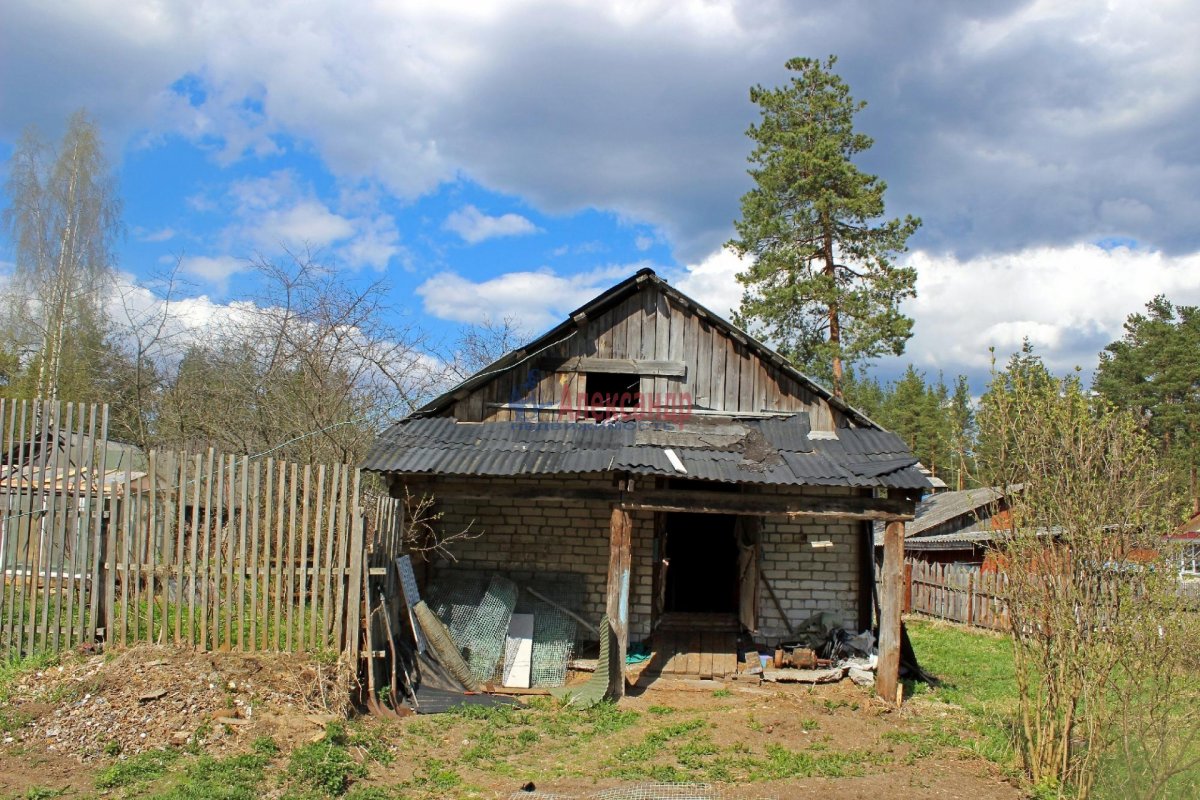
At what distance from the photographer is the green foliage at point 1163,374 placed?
114ft

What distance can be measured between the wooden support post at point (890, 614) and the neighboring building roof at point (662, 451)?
87 centimetres

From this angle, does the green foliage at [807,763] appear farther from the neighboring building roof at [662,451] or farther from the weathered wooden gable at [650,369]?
the weathered wooden gable at [650,369]

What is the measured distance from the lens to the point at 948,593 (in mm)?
19953

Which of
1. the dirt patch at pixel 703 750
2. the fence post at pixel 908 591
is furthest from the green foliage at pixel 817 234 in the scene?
the dirt patch at pixel 703 750

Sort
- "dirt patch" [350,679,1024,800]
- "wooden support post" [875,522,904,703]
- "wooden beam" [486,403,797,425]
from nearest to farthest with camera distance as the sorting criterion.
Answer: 1. "dirt patch" [350,679,1024,800]
2. "wooden support post" [875,522,904,703]
3. "wooden beam" [486,403,797,425]

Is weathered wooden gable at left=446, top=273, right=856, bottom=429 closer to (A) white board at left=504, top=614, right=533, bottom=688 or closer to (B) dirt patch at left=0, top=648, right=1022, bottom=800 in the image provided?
(A) white board at left=504, top=614, right=533, bottom=688

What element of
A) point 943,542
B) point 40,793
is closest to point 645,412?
point 40,793

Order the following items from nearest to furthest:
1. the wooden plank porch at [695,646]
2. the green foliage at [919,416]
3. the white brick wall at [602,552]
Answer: the wooden plank porch at [695,646] < the white brick wall at [602,552] < the green foliage at [919,416]

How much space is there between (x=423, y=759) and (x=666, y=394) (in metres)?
6.40

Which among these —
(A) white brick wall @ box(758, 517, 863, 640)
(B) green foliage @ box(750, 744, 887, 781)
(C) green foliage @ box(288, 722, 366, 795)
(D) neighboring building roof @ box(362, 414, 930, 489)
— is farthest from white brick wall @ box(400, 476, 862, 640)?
(C) green foliage @ box(288, 722, 366, 795)

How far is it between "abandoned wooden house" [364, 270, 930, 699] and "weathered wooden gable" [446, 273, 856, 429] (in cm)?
2

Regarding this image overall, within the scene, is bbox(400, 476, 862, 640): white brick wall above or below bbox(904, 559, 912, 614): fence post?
above

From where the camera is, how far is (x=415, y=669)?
927 centimetres

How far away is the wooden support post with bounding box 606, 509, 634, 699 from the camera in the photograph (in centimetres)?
950
